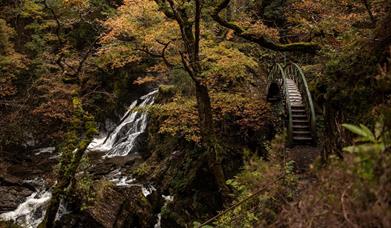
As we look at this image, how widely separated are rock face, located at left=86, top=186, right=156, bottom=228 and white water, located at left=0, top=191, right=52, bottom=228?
9.91 feet

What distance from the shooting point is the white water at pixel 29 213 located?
12680mm

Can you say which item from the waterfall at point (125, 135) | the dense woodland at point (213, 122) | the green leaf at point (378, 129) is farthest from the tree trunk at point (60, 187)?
the green leaf at point (378, 129)

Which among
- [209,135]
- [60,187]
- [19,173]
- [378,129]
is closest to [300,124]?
[209,135]

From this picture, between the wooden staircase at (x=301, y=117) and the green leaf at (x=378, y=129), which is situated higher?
the green leaf at (x=378, y=129)

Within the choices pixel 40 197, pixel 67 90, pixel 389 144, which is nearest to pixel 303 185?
pixel 389 144

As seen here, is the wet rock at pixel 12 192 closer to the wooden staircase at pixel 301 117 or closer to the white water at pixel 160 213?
the white water at pixel 160 213

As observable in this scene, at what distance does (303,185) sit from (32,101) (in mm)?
22096

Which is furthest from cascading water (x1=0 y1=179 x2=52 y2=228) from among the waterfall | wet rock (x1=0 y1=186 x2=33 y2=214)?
the waterfall

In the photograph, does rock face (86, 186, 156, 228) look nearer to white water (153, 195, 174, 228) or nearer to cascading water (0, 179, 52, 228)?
white water (153, 195, 174, 228)

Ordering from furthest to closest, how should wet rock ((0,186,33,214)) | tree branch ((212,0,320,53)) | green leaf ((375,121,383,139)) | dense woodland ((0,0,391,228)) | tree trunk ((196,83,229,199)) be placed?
wet rock ((0,186,33,214)) < tree branch ((212,0,320,53)) < tree trunk ((196,83,229,199)) < dense woodland ((0,0,391,228)) < green leaf ((375,121,383,139))

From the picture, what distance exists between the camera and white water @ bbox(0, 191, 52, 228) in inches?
499

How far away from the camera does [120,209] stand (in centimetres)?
1152

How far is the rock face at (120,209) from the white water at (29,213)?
3019mm

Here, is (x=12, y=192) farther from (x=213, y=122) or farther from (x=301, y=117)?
(x=301, y=117)
